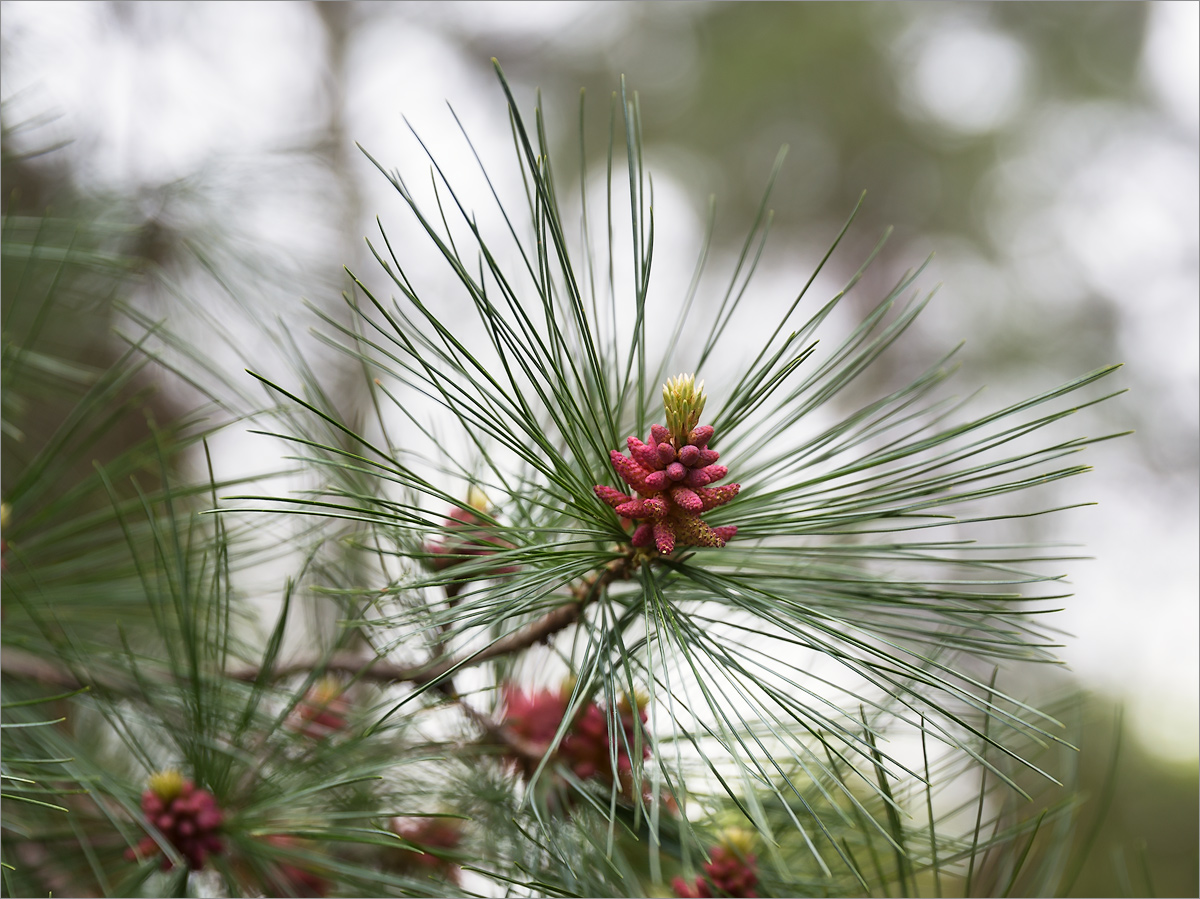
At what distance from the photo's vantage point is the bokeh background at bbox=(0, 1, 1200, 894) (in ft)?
4.76

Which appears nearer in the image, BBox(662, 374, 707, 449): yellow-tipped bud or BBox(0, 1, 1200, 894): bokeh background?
BBox(662, 374, 707, 449): yellow-tipped bud

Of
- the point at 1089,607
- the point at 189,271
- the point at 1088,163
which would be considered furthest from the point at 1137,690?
the point at 189,271

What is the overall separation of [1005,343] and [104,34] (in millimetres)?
1794

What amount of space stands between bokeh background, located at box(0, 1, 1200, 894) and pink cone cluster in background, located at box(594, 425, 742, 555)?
3.40 feet

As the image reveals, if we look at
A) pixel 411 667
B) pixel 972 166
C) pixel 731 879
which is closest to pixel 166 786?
pixel 411 667

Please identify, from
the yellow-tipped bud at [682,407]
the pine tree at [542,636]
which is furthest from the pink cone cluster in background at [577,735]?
the yellow-tipped bud at [682,407]

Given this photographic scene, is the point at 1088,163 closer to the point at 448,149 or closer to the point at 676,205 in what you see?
the point at 676,205

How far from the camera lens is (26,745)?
376 millimetres

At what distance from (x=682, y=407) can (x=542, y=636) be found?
0.12 meters

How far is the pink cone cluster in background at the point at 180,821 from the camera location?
344mm

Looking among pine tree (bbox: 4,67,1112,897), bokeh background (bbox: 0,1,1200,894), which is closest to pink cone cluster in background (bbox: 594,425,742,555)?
pine tree (bbox: 4,67,1112,897)

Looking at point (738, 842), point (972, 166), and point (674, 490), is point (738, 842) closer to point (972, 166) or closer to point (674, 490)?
point (674, 490)

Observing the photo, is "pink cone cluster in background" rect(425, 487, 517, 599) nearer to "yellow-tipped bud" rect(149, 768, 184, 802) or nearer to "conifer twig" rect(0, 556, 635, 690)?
"conifer twig" rect(0, 556, 635, 690)

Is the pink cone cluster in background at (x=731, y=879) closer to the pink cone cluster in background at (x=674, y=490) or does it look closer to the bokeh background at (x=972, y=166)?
the pink cone cluster in background at (x=674, y=490)
